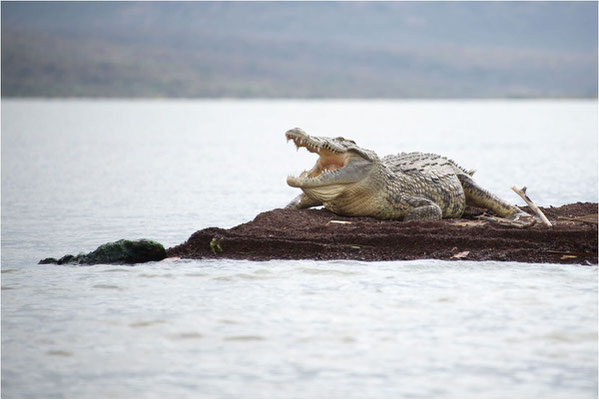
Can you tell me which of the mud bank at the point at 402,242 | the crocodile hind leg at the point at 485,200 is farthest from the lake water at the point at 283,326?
the crocodile hind leg at the point at 485,200

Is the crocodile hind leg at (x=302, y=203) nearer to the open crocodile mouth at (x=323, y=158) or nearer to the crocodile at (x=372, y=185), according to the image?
the crocodile at (x=372, y=185)

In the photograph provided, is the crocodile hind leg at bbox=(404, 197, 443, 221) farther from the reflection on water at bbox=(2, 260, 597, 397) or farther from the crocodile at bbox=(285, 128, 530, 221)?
the reflection on water at bbox=(2, 260, 597, 397)

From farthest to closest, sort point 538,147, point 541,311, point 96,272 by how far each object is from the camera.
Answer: point 538,147
point 96,272
point 541,311

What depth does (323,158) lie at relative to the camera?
1204cm

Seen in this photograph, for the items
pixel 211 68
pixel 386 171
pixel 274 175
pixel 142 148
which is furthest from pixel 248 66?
pixel 386 171

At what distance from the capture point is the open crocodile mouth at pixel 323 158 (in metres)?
11.5

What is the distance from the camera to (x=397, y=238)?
1038cm

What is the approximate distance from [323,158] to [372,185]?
758 millimetres

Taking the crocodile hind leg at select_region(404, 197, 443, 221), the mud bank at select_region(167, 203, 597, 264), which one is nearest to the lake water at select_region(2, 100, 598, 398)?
the mud bank at select_region(167, 203, 597, 264)

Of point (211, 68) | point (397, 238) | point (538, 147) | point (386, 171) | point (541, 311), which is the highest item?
point (211, 68)

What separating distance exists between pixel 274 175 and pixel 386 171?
42.5ft

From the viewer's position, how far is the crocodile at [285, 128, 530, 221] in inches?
457

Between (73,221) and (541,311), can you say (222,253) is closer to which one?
(541,311)

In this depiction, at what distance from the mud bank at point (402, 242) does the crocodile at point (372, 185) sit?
53cm
